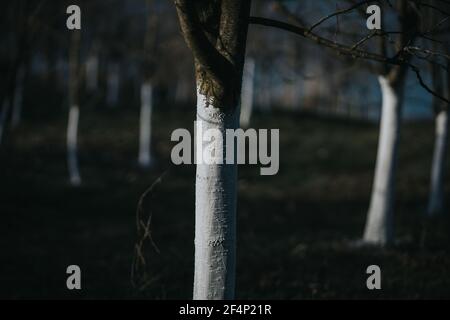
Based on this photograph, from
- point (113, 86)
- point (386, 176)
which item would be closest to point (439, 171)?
point (386, 176)

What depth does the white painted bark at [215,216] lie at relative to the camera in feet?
14.2

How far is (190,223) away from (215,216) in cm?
816

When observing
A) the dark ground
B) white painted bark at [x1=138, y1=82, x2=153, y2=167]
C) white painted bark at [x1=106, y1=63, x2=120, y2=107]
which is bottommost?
the dark ground

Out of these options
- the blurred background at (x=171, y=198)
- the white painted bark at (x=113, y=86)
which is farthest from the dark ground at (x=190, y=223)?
the white painted bark at (x=113, y=86)

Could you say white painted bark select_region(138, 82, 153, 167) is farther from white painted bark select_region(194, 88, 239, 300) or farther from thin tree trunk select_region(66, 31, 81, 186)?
white painted bark select_region(194, 88, 239, 300)

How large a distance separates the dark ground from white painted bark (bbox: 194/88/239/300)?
2.23 metres

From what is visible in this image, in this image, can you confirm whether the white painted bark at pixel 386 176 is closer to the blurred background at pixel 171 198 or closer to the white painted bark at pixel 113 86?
the blurred background at pixel 171 198

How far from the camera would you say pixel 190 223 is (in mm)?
12359

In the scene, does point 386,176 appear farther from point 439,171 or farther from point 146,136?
point 146,136

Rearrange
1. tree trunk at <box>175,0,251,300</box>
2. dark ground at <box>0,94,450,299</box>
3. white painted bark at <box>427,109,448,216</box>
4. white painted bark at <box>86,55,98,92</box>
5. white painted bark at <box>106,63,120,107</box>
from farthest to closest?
1. white painted bark at <box>106,63,120,107</box>
2. white painted bark at <box>86,55,98,92</box>
3. white painted bark at <box>427,109,448,216</box>
4. dark ground at <box>0,94,450,299</box>
5. tree trunk at <box>175,0,251,300</box>

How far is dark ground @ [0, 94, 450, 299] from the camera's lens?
7.12 metres

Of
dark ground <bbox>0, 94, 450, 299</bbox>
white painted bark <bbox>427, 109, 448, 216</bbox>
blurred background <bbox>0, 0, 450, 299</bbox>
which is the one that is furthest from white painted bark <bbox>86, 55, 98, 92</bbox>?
white painted bark <bbox>427, 109, 448, 216</bbox>
